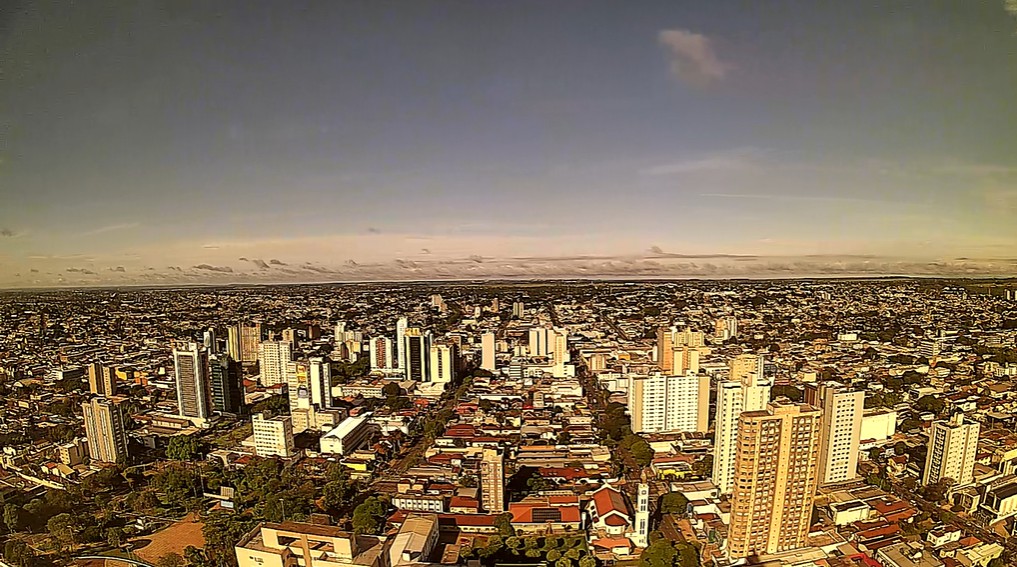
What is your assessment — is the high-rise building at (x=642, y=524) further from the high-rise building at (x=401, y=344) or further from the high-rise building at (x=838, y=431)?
the high-rise building at (x=401, y=344)

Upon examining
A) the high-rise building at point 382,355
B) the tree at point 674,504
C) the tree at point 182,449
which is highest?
the high-rise building at point 382,355

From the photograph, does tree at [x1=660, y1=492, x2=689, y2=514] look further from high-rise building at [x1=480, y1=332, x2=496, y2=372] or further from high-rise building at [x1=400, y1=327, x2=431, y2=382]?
high-rise building at [x1=400, y1=327, x2=431, y2=382]

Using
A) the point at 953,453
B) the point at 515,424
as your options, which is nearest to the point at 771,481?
the point at 953,453

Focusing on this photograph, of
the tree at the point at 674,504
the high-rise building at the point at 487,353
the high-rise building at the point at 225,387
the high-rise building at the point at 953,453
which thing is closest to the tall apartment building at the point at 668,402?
the tree at the point at 674,504

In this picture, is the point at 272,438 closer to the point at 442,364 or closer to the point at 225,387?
the point at 225,387

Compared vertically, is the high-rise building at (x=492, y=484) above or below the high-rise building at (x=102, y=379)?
below

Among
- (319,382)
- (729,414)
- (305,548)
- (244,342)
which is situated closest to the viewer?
(305,548)

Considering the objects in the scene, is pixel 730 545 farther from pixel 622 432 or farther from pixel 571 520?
pixel 622 432

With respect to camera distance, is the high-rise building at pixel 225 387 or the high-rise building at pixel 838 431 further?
the high-rise building at pixel 225 387
